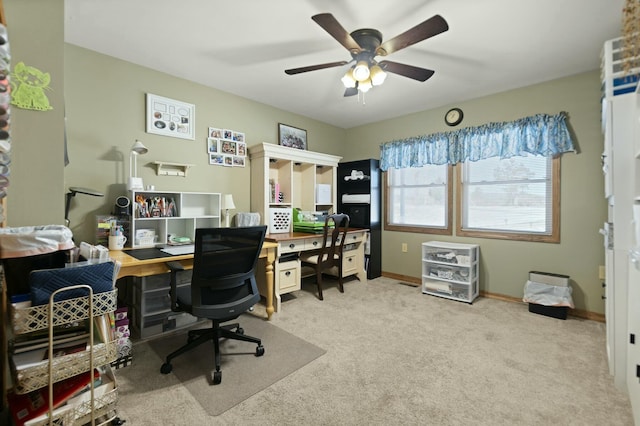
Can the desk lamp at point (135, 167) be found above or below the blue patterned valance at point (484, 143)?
below

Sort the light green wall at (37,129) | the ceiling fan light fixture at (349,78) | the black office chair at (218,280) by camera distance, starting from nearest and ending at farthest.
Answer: the light green wall at (37,129) < the black office chair at (218,280) < the ceiling fan light fixture at (349,78)

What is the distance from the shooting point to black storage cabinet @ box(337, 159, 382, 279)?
421 centimetres

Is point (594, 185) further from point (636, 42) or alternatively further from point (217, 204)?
point (217, 204)

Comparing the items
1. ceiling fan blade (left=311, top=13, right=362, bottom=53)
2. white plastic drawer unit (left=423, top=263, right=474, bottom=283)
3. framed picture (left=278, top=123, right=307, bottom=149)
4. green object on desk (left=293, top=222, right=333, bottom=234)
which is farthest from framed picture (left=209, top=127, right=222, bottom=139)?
white plastic drawer unit (left=423, top=263, right=474, bottom=283)

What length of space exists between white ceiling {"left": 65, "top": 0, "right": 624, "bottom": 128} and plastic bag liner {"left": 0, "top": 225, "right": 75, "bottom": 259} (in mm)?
1641

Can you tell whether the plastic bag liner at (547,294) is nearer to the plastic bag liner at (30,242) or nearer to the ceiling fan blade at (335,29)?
the ceiling fan blade at (335,29)

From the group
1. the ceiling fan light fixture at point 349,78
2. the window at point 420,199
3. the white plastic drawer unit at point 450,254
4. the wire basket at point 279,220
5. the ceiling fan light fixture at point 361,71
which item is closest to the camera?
the ceiling fan light fixture at point 361,71

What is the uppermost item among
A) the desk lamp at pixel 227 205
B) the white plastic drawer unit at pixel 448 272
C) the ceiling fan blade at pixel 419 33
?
the ceiling fan blade at pixel 419 33

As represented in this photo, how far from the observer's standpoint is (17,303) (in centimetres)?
113

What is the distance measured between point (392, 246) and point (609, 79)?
115 inches

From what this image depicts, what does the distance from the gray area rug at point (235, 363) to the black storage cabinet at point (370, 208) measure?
2.17 m

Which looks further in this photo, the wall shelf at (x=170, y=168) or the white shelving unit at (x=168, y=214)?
the wall shelf at (x=170, y=168)

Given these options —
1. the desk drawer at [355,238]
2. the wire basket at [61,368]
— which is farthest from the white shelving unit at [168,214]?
the desk drawer at [355,238]

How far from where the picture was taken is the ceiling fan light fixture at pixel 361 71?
2047 millimetres
